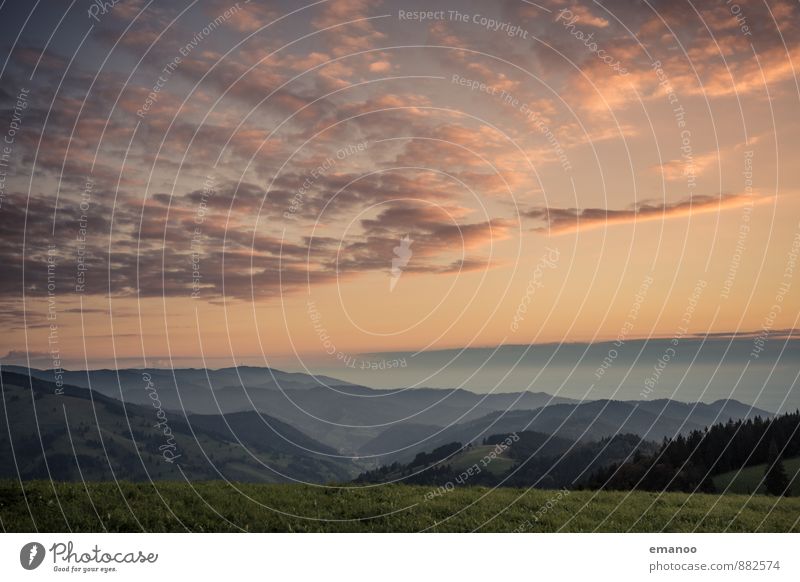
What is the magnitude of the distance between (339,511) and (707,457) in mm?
53761

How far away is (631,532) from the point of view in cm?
2731

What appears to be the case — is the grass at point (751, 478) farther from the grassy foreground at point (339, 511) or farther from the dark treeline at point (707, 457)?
the grassy foreground at point (339, 511)

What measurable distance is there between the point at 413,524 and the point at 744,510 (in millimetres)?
14031

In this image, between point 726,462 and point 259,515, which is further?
point 726,462

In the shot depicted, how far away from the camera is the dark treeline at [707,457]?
170 ft

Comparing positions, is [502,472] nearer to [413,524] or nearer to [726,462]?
[726,462]

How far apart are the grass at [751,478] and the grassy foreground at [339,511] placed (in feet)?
121

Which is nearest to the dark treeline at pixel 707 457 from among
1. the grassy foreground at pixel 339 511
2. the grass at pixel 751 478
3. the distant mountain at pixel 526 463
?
the grass at pixel 751 478

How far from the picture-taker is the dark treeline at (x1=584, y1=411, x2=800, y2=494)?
51.7 metres

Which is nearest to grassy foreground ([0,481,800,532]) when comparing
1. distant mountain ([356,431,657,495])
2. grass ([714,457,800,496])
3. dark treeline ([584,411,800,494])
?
dark treeline ([584,411,800,494])

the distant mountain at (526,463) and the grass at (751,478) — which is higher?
the grass at (751,478)

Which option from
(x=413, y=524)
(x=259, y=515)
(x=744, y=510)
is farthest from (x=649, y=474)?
(x=259, y=515)
